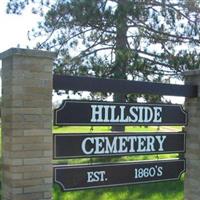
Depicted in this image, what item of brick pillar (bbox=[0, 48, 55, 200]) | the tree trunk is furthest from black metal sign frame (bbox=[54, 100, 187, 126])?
the tree trunk

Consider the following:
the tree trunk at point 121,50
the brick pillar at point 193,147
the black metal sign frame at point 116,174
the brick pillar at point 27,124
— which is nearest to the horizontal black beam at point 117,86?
the brick pillar at point 193,147

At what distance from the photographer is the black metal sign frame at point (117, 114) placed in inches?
212

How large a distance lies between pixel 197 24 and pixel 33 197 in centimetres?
1050

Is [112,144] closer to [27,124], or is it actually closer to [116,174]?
[116,174]

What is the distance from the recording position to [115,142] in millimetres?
5730

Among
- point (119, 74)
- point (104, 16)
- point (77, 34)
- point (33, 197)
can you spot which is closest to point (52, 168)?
point (33, 197)

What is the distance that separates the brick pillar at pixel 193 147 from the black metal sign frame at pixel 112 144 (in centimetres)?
21

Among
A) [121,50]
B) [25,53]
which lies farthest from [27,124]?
[121,50]

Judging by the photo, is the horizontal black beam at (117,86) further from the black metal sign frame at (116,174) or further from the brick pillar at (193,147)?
the black metal sign frame at (116,174)

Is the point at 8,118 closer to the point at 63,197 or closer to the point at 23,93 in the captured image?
the point at 23,93

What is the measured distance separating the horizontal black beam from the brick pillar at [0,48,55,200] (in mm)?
269

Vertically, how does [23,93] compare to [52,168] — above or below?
above

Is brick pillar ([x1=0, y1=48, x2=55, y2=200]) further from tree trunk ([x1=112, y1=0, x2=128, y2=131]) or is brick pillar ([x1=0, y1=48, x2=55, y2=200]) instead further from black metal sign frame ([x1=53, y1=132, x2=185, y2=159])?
tree trunk ([x1=112, y1=0, x2=128, y2=131])

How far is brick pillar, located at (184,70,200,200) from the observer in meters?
6.51
